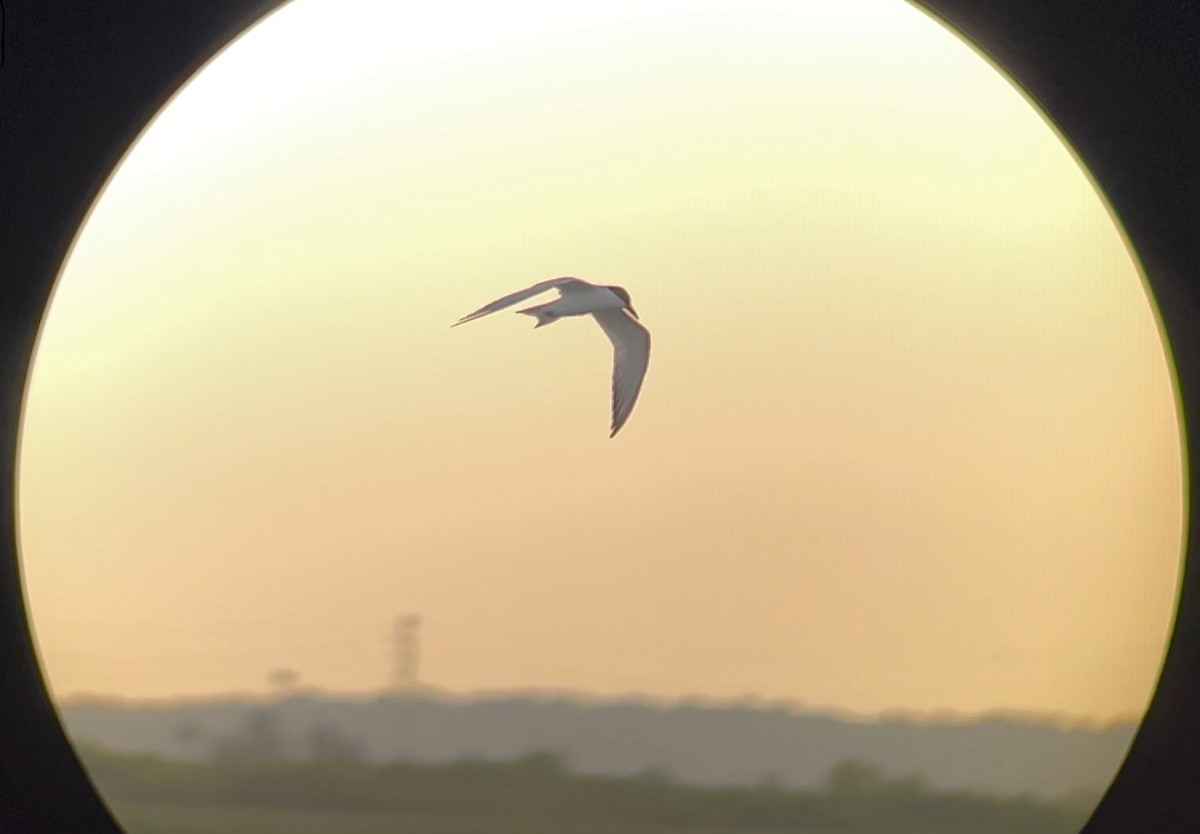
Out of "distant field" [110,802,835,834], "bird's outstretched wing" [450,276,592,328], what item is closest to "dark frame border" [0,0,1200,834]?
"distant field" [110,802,835,834]

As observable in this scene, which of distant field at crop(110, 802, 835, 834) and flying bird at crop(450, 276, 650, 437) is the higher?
flying bird at crop(450, 276, 650, 437)

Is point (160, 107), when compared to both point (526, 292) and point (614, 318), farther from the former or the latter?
point (614, 318)

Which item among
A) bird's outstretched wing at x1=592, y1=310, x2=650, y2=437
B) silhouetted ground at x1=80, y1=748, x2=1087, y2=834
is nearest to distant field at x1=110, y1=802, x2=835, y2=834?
silhouetted ground at x1=80, y1=748, x2=1087, y2=834

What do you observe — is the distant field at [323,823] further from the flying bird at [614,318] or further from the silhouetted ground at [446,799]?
the flying bird at [614,318]

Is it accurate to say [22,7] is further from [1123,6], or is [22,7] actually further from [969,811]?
[969,811]

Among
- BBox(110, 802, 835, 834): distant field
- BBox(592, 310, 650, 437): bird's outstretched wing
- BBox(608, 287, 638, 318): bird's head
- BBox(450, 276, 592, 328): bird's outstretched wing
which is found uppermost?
BBox(450, 276, 592, 328): bird's outstretched wing

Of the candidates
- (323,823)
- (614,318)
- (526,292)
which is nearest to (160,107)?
(526,292)

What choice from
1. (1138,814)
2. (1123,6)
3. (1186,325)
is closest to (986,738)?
(1138,814)

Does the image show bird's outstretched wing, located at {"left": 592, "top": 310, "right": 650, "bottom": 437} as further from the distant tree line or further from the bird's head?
the distant tree line
